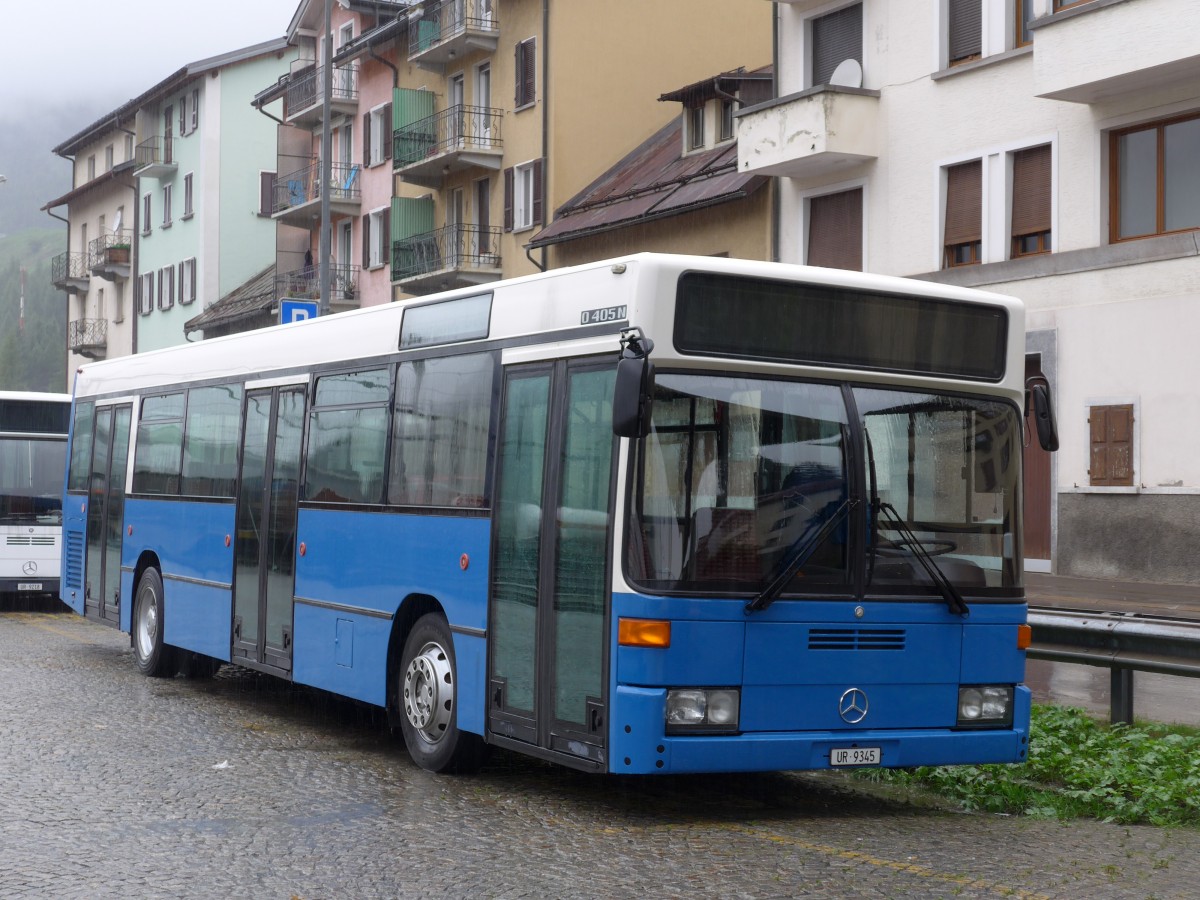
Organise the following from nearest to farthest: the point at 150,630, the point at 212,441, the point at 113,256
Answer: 1. the point at 212,441
2. the point at 150,630
3. the point at 113,256

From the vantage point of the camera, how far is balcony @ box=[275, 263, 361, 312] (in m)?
48.5

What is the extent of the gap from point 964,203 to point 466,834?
64.0 feet

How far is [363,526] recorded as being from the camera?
10.9 meters

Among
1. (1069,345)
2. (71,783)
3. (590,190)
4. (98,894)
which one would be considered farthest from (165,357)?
(590,190)

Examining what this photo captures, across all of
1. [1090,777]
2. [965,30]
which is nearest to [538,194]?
[965,30]

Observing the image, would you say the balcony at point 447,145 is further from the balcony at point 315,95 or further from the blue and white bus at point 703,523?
the blue and white bus at point 703,523

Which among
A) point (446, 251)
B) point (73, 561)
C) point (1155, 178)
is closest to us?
point (73, 561)

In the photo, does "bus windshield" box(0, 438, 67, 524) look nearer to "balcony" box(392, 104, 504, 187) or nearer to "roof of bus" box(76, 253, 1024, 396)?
"roof of bus" box(76, 253, 1024, 396)

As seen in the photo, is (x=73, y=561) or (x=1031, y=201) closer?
(x=73, y=561)

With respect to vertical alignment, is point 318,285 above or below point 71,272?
below

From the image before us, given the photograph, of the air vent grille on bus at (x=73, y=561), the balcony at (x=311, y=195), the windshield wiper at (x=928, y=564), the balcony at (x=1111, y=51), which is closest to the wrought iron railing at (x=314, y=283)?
the balcony at (x=311, y=195)

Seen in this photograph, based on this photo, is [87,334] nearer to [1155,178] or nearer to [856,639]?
[1155,178]

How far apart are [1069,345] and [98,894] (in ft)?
63.0

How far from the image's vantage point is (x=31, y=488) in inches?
902
